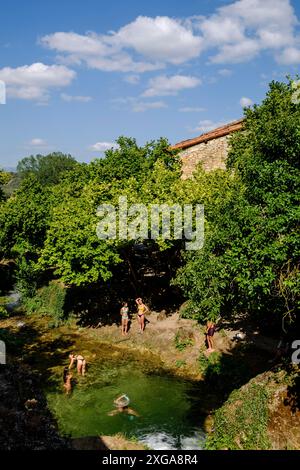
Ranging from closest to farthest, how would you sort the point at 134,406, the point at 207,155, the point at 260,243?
the point at 260,243 → the point at 134,406 → the point at 207,155

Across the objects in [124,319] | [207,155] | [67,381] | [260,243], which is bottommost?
[67,381]

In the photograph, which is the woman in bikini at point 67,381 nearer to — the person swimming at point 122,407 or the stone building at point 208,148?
the person swimming at point 122,407

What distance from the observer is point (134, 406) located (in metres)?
14.8

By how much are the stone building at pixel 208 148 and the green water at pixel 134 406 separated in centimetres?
1636

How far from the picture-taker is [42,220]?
95.6ft

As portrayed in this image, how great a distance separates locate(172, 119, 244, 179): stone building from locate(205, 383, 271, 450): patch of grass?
1825 centimetres

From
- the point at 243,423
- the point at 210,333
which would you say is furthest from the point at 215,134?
the point at 243,423

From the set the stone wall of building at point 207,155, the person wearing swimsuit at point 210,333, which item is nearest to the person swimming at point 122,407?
the person wearing swimsuit at point 210,333

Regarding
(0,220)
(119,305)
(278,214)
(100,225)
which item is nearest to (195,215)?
(100,225)

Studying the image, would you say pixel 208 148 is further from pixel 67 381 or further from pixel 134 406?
pixel 134 406

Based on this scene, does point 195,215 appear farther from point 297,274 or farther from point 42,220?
point 42,220

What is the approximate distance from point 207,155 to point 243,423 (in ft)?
70.7
